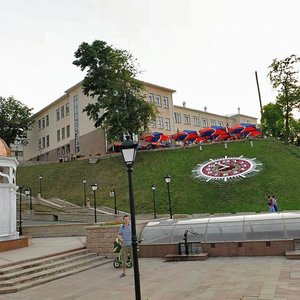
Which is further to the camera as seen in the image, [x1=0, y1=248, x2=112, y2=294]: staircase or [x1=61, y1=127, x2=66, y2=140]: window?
[x1=61, y1=127, x2=66, y2=140]: window

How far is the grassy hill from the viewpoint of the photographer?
31844 millimetres

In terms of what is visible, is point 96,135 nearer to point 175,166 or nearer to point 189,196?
point 175,166

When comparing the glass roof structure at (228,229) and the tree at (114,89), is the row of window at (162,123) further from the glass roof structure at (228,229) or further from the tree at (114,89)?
the glass roof structure at (228,229)

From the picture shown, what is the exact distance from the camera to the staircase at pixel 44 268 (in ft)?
37.2

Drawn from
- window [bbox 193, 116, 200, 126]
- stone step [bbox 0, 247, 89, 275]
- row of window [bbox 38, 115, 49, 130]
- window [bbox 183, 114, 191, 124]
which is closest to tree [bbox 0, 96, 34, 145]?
row of window [bbox 38, 115, 49, 130]

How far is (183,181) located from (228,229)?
2253 centimetres

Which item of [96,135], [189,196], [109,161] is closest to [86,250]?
[189,196]

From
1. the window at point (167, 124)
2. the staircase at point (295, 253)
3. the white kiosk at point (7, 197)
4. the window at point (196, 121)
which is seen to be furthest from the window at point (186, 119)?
the staircase at point (295, 253)

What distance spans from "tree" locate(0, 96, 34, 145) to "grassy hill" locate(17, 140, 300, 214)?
54.9 ft

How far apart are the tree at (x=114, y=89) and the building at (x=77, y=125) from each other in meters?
9.19

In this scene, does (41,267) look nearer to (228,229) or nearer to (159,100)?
(228,229)

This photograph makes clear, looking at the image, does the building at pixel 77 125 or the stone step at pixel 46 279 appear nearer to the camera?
the stone step at pixel 46 279

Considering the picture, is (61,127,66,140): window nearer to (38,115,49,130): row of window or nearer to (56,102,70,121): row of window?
(56,102,70,121): row of window

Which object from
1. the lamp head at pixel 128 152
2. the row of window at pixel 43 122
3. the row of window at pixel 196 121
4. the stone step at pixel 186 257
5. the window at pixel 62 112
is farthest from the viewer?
the row of window at pixel 43 122
